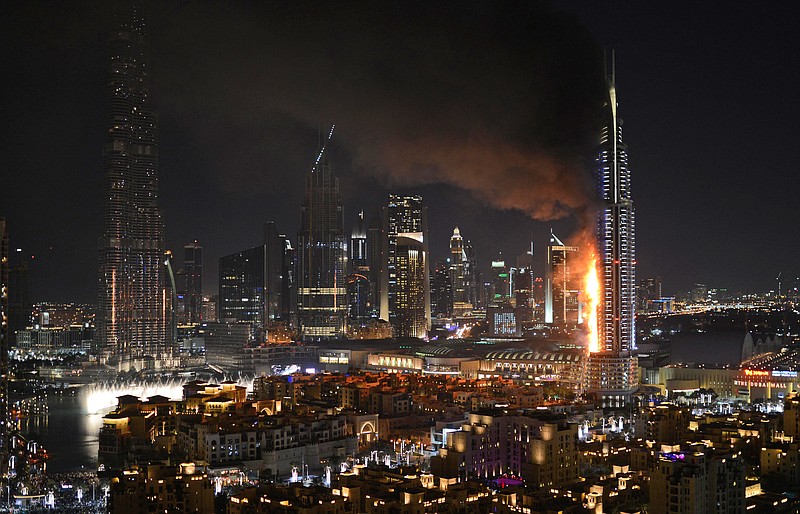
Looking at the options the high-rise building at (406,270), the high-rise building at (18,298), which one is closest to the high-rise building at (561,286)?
the high-rise building at (406,270)

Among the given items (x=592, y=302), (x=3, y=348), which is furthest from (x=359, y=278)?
(x=3, y=348)

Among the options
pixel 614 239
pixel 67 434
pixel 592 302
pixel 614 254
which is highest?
pixel 614 239

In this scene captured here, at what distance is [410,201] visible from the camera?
113 feet

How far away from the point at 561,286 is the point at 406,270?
23.7 ft

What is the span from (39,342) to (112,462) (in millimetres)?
20150

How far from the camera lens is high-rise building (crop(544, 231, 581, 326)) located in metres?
24.9

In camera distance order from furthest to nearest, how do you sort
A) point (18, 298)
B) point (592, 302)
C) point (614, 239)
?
1. point (18, 298)
2. point (592, 302)
3. point (614, 239)

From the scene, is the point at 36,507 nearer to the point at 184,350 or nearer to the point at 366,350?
the point at 366,350

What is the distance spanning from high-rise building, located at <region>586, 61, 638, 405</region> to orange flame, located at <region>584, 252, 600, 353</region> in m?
0.12

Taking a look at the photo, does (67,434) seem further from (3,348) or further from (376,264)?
(376,264)

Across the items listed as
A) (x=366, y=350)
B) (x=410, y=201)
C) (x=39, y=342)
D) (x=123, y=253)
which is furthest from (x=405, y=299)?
(x=39, y=342)

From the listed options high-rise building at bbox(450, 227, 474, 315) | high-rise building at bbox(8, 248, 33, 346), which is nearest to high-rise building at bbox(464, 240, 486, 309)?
high-rise building at bbox(450, 227, 474, 315)

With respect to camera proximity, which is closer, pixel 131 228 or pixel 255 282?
pixel 131 228

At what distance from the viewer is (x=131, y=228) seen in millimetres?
28750
